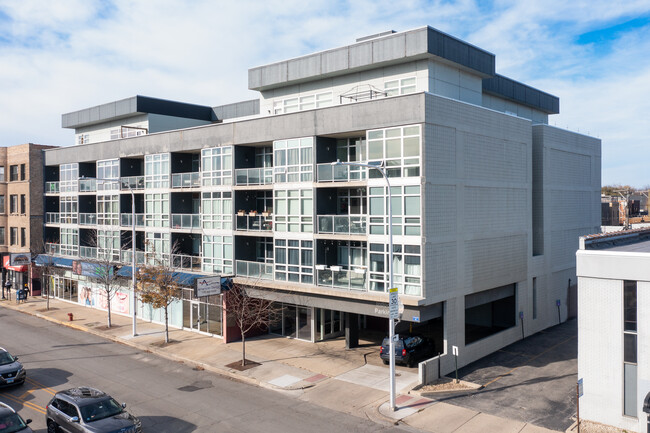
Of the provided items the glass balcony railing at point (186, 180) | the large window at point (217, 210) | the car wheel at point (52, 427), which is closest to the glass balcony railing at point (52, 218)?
the glass balcony railing at point (186, 180)

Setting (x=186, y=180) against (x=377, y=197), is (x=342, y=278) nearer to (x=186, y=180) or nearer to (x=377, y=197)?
(x=377, y=197)

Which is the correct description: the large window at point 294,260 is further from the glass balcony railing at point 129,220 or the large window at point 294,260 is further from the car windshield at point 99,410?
the glass balcony railing at point 129,220

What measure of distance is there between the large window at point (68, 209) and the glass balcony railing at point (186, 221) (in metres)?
14.0

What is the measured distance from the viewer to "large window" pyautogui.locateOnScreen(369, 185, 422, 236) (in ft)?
77.8

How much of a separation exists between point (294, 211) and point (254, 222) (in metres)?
3.42

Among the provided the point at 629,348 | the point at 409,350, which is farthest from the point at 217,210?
the point at 629,348

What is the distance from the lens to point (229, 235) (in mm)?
31609

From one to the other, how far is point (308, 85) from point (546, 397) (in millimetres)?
21599

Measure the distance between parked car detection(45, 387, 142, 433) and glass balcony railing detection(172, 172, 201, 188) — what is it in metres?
17.9

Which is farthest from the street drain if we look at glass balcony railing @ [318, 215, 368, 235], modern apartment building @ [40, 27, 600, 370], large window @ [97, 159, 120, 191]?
large window @ [97, 159, 120, 191]

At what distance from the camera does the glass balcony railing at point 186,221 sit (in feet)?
112

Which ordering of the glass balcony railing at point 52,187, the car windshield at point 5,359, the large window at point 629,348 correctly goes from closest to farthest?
the large window at point 629,348
the car windshield at point 5,359
the glass balcony railing at point 52,187

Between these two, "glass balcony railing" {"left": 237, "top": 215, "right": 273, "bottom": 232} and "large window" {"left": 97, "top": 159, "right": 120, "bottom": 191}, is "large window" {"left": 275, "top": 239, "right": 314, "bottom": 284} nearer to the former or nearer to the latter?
"glass balcony railing" {"left": 237, "top": 215, "right": 273, "bottom": 232}

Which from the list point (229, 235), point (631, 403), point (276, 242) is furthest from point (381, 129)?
point (631, 403)
